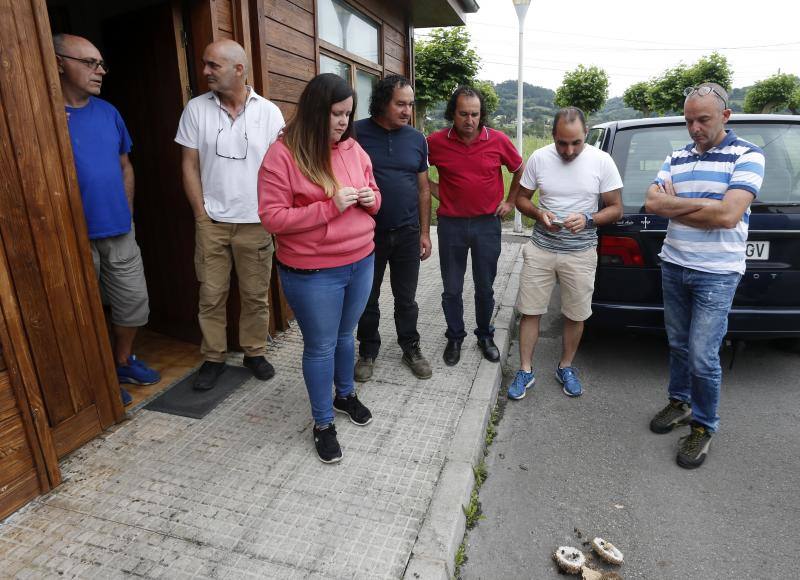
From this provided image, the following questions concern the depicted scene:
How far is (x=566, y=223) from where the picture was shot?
10.7 ft

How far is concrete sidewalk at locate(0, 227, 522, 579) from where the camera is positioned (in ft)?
6.75

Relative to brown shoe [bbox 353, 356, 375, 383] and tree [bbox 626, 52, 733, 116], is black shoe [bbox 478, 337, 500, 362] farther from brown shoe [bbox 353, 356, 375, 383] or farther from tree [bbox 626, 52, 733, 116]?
tree [bbox 626, 52, 733, 116]

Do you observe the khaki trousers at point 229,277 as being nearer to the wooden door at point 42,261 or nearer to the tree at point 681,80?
the wooden door at point 42,261

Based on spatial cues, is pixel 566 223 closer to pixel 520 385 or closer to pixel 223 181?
pixel 520 385

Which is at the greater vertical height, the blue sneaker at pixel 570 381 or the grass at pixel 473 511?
the blue sneaker at pixel 570 381

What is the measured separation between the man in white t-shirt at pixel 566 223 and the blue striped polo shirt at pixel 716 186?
19.2 inches

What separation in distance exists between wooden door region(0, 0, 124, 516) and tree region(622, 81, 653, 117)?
151 feet

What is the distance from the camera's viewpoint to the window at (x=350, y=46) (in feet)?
16.5

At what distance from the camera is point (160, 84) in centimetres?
362

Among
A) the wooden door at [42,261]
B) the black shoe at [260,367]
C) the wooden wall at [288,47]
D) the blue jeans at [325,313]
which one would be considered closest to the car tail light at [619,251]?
the blue jeans at [325,313]

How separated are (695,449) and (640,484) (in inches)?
16.5

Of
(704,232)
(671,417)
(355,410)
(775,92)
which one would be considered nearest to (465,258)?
(355,410)

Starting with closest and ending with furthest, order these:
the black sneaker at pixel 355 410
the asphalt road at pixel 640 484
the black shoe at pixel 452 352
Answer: the asphalt road at pixel 640 484 → the black sneaker at pixel 355 410 → the black shoe at pixel 452 352

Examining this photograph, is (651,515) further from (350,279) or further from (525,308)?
(350,279)
